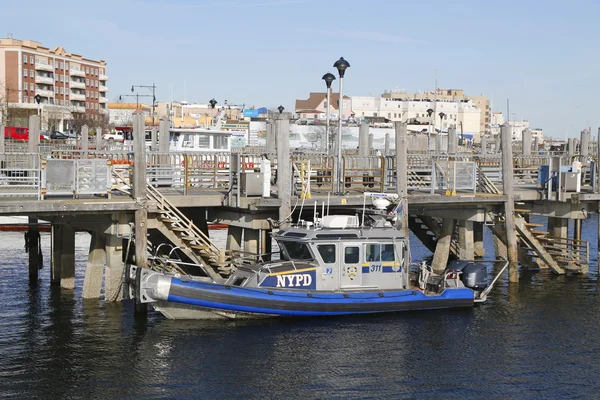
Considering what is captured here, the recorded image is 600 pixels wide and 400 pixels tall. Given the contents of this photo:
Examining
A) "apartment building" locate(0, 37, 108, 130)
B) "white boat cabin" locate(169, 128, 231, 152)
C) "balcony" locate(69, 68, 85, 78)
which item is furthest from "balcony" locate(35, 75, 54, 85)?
"white boat cabin" locate(169, 128, 231, 152)

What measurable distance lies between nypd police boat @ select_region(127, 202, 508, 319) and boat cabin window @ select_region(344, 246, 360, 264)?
3cm

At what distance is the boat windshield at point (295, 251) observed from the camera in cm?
2442

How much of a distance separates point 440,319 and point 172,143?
21545mm

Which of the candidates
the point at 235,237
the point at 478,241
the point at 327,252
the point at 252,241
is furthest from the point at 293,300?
the point at 478,241

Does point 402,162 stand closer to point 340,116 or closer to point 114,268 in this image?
point 340,116

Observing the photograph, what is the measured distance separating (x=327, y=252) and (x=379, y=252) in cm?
158

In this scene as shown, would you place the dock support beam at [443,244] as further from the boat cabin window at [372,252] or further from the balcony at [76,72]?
the balcony at [76,72]

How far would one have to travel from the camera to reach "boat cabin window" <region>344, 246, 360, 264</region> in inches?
964

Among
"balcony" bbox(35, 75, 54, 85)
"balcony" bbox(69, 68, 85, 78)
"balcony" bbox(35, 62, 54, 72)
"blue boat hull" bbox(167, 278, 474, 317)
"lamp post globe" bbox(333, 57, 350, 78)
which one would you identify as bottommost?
"blue boat hull" bbox(167, 278, 474, 317)

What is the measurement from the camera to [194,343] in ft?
72.4

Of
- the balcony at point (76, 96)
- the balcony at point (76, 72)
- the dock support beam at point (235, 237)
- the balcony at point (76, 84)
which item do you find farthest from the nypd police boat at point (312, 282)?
the balcony at point (76, 72)

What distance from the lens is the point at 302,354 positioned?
21.5 m

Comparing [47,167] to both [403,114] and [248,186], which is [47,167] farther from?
[403,114]

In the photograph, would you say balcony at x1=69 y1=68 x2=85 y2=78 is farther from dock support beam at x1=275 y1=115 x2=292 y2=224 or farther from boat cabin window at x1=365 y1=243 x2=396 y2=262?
boat cabin window at x1=365 y1=243 x2=396 y2=262
